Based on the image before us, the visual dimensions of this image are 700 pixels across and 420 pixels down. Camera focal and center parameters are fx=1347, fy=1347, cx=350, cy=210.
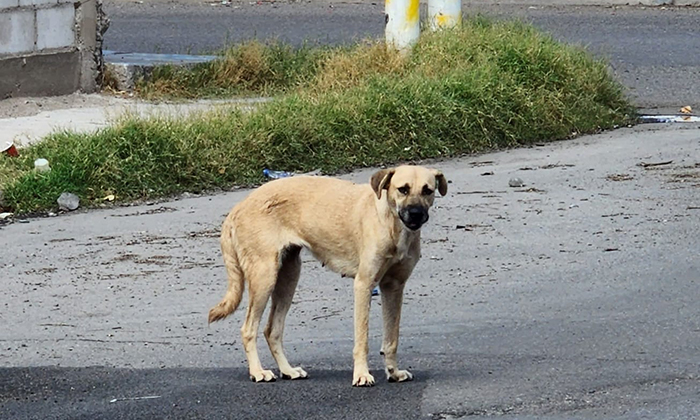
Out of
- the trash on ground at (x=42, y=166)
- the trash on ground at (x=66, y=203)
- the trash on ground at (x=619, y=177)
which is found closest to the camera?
the trash on ground at (x=66, y=203)

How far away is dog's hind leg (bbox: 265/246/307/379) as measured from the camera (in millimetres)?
5746

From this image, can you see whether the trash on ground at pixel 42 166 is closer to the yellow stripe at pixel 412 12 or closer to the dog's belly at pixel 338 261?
the dog's belly at pixel 338 261

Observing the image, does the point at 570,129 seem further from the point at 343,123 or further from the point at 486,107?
the point at 343,123

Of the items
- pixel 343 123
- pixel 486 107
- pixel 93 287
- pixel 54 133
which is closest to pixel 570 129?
pixel 486 107

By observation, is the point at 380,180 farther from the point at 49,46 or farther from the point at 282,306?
the point at 49,46

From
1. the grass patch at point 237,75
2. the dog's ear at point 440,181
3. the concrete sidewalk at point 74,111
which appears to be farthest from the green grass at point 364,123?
the dog's ear at point 440,181

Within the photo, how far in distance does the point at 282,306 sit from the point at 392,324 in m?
0.56

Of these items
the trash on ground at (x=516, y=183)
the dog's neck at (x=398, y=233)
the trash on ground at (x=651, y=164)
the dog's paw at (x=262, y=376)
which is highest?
the dog's neck at (x=398, y=233)

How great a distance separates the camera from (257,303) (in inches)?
224

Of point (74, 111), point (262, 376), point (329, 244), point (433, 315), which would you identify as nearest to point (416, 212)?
point (329, 244)

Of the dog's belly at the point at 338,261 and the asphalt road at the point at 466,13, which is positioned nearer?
the dog's belly at the point at 338,261

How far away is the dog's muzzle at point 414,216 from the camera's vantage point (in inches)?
208

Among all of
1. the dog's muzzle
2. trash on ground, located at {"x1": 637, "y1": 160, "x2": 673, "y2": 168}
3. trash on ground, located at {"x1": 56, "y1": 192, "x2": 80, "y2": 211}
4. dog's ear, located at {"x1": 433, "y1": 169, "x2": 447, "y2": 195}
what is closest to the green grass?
trash on ground, located at {"x1": 56, "y1": 192, "x2": 80, "y2": 211}

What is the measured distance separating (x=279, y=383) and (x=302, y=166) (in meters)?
4.66
